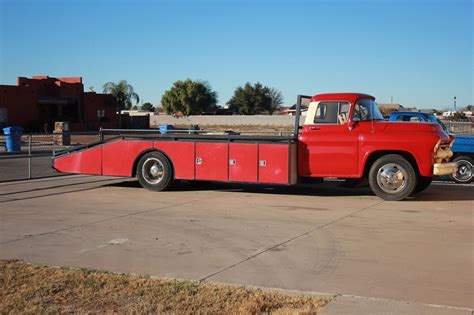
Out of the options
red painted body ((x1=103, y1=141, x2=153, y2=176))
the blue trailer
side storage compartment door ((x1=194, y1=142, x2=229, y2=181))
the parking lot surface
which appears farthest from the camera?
the blue trailer

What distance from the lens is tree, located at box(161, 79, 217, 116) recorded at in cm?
11119

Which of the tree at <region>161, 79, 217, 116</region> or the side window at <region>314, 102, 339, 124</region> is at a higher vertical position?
the tree at <region>161, 79, 217, 116</region>

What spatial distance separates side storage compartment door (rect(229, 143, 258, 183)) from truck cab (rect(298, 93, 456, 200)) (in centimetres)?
103

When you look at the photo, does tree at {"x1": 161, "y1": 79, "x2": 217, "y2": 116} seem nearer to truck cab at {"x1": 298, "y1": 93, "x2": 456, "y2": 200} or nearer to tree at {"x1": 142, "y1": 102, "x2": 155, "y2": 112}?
tree at {"x1": 142, "y1": 102, "x2": 155, "y2": 112}

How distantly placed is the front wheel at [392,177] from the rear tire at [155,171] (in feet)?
16.1

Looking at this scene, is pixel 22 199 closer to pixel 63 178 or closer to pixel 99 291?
pixel 63 178

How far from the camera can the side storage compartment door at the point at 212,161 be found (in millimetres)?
13203

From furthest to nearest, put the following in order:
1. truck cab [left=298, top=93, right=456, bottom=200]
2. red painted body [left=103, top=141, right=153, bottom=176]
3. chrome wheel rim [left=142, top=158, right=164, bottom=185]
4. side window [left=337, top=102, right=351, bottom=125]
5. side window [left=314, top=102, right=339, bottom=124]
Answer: red painted body [left=103, top=141, right=153, bottom=176]
chrome wheel rim [left=142, top=158, right=164, bottom=185]
side window [left=314, top=102, right=339, bottom=124]
side window [left=337, top=102, right=351, bottom=125]
truck cab [left=298, top=93, right=456, bottom=200]

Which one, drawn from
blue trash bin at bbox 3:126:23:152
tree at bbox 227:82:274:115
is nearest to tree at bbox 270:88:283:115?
tree at bbox 227:82:274:115

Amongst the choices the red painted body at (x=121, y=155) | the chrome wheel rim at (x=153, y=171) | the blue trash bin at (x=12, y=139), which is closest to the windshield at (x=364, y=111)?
the chrome wheel rim at (x=153, y=171)

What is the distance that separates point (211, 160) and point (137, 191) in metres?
2.12

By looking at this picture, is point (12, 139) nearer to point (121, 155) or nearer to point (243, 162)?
point (121, 155)

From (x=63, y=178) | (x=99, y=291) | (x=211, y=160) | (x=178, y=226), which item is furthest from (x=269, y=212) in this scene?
(x=63, y=178)

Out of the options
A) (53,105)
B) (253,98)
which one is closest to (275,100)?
(253,98)
